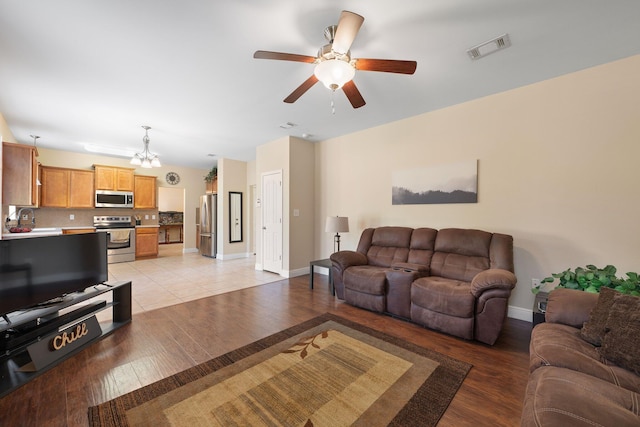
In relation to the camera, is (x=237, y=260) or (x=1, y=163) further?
(x=237, y=260)

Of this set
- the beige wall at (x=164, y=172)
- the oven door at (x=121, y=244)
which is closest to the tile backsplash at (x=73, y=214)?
the beige wall at (x=164, y=172)

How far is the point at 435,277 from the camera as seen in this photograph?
9.98 feet

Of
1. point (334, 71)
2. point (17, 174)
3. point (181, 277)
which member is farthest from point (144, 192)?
point (334, 71)

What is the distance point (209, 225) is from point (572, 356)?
7.28m

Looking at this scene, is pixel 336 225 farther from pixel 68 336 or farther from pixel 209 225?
pixel 209 225

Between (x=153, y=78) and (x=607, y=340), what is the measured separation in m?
4.29

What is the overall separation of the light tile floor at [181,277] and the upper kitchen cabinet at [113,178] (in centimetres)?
195

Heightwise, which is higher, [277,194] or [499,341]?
[277,194]

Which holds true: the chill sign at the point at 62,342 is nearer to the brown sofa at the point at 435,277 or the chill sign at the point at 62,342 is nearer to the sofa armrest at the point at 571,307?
the brown sofa at the point at 435,277

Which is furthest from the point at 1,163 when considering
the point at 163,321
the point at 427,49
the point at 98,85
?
the point at 427,49

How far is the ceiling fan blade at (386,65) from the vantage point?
194cm

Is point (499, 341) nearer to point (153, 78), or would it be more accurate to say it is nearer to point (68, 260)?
point (68, 260)

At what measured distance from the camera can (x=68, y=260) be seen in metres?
2.37

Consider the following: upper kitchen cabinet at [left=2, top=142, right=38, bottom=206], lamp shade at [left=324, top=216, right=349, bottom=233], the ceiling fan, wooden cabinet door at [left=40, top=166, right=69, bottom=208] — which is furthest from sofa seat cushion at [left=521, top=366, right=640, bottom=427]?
wooden cabinet door at [left=40, top=166, right=69, bottom=208]
